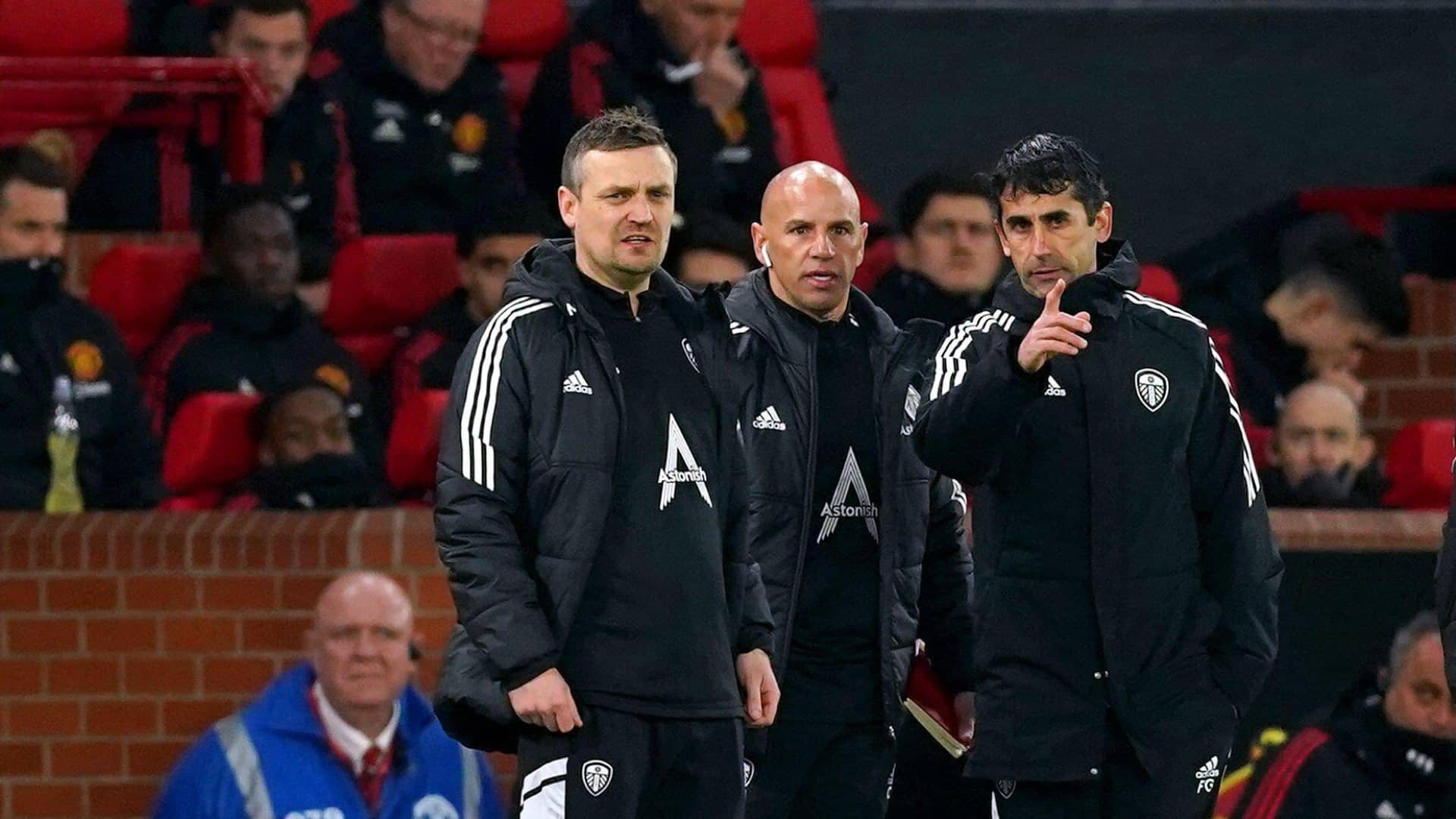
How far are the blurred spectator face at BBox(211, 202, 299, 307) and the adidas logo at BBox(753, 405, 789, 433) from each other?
3142 millimetres

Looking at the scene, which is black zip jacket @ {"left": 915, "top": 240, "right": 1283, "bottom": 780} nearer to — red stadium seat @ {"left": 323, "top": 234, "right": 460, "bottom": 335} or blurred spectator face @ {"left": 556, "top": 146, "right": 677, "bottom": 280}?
blurred spectator face @ {"left": 556, "top": 146, "right": 677, "bottom": 280}

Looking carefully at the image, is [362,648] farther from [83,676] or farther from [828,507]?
[828,507]

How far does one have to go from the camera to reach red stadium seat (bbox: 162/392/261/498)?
844 centimetres

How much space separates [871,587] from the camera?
6105 mm

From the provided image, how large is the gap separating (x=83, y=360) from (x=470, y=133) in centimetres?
208

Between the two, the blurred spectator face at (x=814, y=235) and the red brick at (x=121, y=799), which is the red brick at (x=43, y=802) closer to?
the red brick at (x=121, y=799)

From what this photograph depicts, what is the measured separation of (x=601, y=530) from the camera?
202 inches

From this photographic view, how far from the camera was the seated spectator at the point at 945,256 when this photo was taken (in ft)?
29.6

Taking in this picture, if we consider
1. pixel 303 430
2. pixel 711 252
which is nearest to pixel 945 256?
pixel 711 252

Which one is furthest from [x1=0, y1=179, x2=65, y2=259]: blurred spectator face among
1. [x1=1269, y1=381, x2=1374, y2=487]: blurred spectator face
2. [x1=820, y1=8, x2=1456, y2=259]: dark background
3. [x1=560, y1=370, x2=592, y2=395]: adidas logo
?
[x1=820, y1=8, x2=1456, y2=259]: dark background

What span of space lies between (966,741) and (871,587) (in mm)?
449

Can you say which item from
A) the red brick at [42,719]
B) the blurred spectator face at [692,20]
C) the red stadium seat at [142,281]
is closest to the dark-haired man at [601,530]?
the red brick at [42,719]

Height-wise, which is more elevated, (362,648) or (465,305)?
(465,305)

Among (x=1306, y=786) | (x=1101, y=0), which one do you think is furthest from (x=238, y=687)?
(x=1101, y=0)
